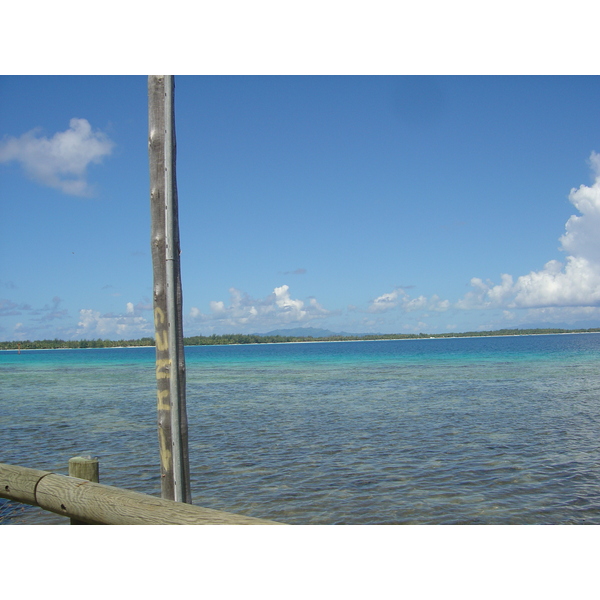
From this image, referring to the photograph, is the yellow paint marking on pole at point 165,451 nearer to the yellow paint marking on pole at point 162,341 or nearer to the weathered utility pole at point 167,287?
the weathered utility pole at point 167,287

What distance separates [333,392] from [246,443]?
14.1m

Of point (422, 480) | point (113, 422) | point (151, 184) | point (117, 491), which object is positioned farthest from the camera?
point (113, 422)

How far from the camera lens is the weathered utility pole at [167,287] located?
4.27 m

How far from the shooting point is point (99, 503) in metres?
3.95

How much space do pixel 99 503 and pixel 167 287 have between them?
66.1 inches

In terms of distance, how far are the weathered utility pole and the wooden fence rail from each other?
0.52 m

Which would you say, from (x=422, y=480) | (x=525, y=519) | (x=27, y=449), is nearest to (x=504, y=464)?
(x=422, y=480)

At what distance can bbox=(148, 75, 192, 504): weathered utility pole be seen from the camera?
427 centimetres

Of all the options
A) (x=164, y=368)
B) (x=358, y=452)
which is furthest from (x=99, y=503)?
(x=358, y=452)

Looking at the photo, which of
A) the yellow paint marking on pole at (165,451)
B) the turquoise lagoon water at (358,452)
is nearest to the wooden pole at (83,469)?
the yellow paint marking on pole at (165,451)

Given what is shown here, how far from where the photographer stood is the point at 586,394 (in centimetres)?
2319

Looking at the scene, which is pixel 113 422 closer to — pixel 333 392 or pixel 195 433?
pixel 195 433

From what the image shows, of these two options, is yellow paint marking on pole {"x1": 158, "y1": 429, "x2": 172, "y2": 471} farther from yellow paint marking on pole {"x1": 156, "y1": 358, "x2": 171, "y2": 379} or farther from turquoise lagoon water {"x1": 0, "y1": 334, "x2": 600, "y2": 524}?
turquoise lagoon water {"x1": 0, "y1": 334, "x2": 600, "y2": 524}

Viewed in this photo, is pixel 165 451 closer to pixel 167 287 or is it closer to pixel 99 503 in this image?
pixel 99 503
